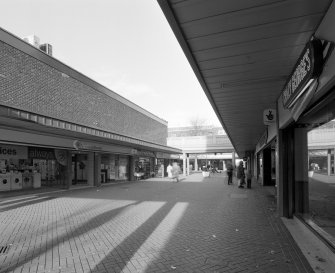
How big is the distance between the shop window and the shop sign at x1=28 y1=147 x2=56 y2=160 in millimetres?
13074

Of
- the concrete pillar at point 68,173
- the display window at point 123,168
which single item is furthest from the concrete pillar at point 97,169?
the display window at point 123,168

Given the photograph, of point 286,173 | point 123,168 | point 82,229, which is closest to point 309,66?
point 286,173

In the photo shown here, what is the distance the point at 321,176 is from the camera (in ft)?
26.3

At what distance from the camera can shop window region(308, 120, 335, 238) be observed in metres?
7.04

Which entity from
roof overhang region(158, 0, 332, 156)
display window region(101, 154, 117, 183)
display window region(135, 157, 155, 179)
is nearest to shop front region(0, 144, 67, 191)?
display window region(101, 154, 117, 183)

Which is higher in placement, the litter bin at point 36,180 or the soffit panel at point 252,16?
the soffit panel at point 252,16

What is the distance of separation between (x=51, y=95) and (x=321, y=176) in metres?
15.3

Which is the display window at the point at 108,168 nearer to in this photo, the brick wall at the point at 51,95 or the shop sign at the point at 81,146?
the brick wall at the point at 51,95

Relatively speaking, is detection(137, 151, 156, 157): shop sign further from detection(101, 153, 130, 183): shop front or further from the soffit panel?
the soffit panel

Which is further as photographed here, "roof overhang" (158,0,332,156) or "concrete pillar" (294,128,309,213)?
"concrete pillar" (294,128,309,213)

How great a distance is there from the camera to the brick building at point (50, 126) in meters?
13.4

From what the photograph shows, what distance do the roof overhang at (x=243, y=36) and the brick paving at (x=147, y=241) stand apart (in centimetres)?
317

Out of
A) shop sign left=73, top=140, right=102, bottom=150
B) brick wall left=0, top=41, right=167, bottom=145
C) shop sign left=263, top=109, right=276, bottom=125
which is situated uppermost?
brick wall left=0, top=41, right=167, bottom=145

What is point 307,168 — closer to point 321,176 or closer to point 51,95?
point 321,176
